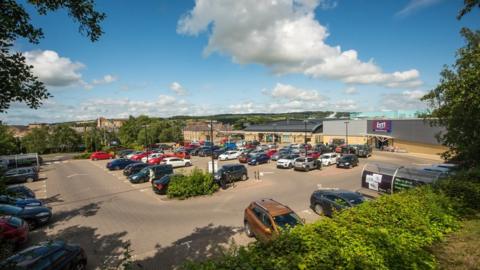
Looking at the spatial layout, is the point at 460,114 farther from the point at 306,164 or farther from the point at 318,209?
the point at 306,164

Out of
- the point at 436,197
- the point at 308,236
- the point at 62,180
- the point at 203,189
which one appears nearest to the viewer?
the point at 308,236

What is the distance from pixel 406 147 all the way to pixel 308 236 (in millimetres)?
47213

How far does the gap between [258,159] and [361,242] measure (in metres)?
27.4

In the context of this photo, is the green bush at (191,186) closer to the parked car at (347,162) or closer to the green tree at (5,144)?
the green tree at (5,144)

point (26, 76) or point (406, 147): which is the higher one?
point (26, 76)

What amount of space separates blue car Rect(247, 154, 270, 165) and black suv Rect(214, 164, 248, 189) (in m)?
8.52

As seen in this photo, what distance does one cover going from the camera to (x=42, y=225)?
13695 millimetres

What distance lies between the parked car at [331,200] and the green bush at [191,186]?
26.4 feet

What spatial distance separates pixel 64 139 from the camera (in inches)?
2501

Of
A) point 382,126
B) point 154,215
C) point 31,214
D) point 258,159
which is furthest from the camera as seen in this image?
point 382,126

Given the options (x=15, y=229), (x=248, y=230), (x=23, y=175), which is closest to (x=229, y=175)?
(x=248, y=230)

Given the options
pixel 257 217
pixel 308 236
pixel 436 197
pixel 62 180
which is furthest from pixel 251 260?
pixel 62 180

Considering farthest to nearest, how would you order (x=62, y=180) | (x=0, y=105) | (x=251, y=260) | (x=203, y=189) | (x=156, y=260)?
(x=62, y=180), (x=203, y=189), (x=156, y=260), (x=251, y=260), (x=0, y=105)

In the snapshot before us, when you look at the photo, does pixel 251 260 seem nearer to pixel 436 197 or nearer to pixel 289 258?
pixel 289 258
